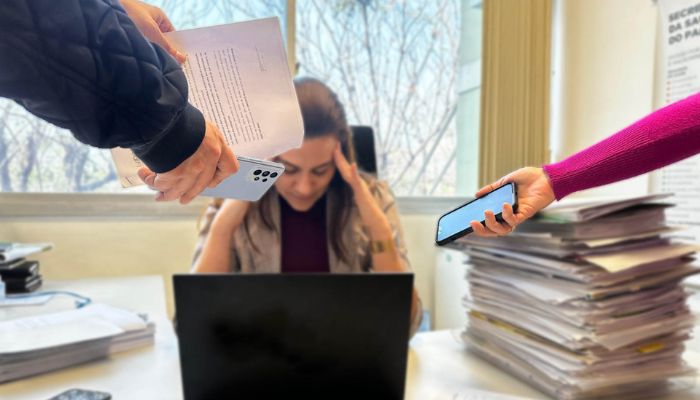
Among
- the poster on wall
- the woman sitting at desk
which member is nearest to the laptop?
the woman sitting at desk

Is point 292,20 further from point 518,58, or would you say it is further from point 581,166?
point 581,166

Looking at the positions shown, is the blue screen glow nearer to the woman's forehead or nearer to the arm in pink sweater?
the arm in pink sweater

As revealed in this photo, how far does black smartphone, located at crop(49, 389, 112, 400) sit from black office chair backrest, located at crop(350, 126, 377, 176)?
1087 mm

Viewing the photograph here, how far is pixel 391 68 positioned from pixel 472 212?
1.84 m

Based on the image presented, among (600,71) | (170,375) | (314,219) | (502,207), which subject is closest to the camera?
(502,207)

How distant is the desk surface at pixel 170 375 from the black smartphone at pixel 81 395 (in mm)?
21

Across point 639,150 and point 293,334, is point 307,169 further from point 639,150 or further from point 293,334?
point 639,150

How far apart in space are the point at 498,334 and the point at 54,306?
Answer: 1.01 metres

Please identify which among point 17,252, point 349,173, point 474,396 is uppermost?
point 349,173

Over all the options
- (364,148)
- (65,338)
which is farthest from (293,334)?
(364,148)

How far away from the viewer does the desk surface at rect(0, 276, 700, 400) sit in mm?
741

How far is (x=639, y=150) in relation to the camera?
58 cm

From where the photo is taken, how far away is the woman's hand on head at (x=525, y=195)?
21.5 inches

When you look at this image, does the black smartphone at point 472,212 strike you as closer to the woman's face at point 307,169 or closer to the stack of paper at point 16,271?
the woman's face at point 307,169
